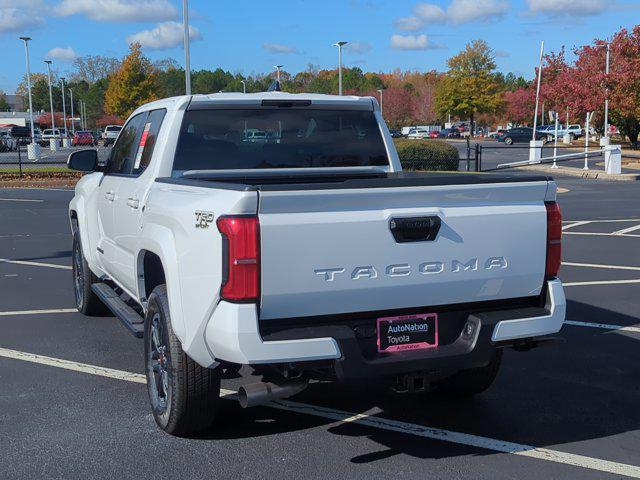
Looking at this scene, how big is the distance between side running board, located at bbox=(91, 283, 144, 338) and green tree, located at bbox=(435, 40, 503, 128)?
75880 millimetres

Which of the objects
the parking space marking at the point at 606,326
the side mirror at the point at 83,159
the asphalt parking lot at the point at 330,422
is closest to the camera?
the asphalt parking lot at the point at 330,422

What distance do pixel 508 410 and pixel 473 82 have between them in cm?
7758

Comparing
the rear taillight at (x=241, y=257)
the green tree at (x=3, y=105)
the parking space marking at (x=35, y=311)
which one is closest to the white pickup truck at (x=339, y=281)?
the rear taillight at (x=241, y=257)

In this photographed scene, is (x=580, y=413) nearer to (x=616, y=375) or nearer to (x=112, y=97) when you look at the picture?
(x=616, y=375)

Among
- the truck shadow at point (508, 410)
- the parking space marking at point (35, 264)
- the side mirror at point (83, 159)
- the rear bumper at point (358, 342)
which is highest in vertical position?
the side mirror at point (83, 159)

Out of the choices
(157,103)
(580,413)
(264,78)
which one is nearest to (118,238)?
(157,103)

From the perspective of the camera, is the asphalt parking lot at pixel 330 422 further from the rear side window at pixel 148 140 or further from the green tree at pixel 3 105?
the green tree at pixel 3 105

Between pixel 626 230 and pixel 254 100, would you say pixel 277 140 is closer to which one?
pixel 254 100

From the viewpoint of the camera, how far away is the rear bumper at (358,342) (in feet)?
12.5

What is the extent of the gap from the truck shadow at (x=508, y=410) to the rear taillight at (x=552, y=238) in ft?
3.50

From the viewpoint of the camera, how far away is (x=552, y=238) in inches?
175

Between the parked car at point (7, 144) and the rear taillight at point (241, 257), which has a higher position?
the rear taillight at point (241, 257)

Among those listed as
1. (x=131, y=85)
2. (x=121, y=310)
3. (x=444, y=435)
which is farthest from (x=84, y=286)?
(x=131, y=85)

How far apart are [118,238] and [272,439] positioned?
2.16m
